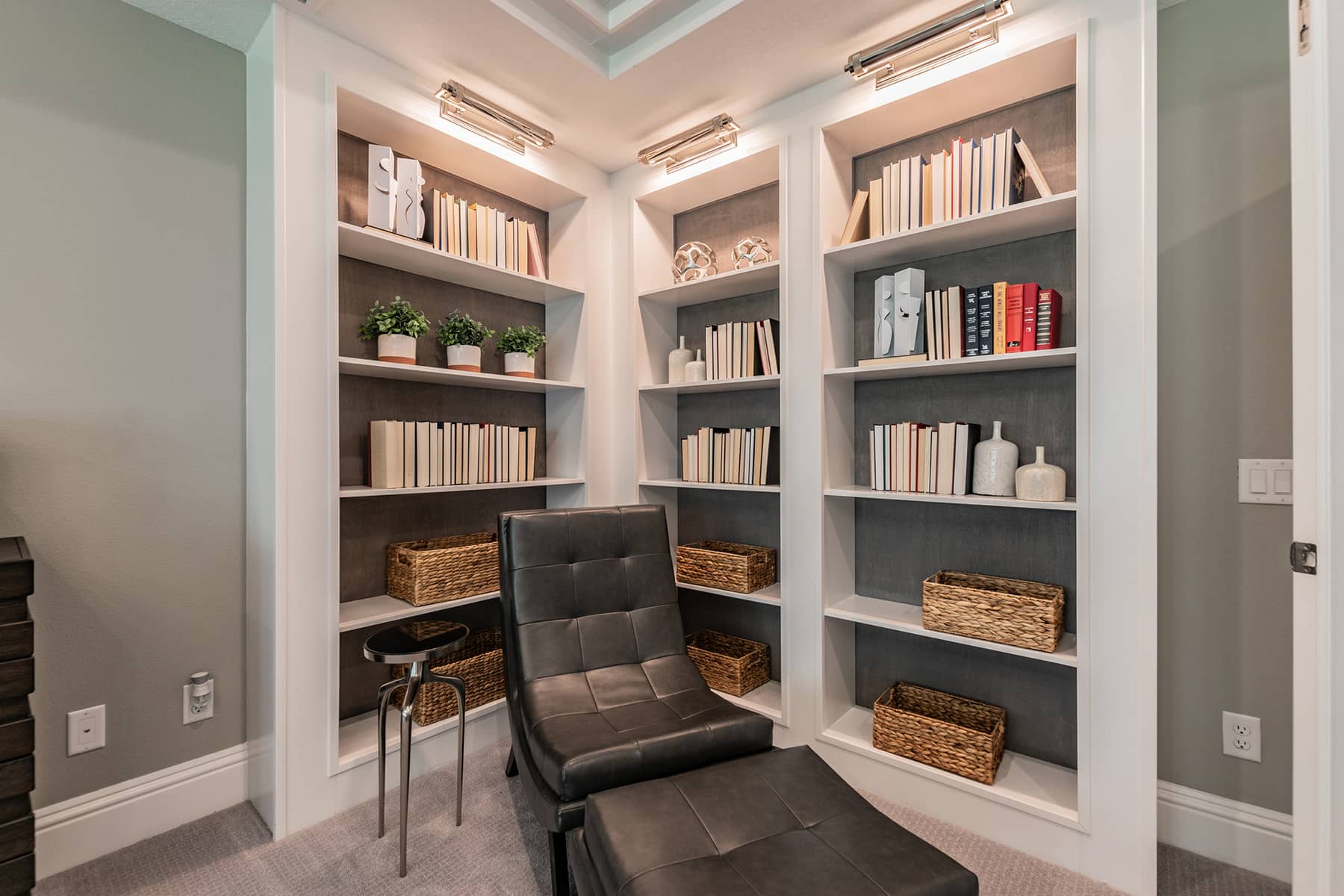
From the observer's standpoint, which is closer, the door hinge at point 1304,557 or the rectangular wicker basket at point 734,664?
the door hinge at point 1304,557

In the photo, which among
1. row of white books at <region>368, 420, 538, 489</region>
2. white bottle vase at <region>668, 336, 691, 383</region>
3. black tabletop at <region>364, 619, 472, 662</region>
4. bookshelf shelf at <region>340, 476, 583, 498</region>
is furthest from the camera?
white bottle vase at <region>668, 336, 691, 383</region>

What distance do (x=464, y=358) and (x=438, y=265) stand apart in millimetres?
361

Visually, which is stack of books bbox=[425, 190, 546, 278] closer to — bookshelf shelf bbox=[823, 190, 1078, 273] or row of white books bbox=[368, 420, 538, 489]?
row of white books bbox=[368, 420, 538, 489]

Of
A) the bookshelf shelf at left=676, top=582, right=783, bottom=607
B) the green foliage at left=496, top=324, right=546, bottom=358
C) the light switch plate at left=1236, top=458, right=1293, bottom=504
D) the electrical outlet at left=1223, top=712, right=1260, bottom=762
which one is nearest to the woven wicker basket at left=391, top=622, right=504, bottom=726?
the bookshelf shelf at left=676, top=582, right=783, bottom=607

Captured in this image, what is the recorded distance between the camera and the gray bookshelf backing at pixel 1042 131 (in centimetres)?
191

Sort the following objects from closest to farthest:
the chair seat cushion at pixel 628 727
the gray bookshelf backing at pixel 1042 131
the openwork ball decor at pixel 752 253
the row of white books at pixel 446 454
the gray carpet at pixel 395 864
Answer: the chair seat cushion at pixel 628 727, the gray carpet at pixel 395 864, the gray bookshelf backing at pixel 1042 131, the row of white books at pixel 446 454, the openwork ball decor at pixel 752 253

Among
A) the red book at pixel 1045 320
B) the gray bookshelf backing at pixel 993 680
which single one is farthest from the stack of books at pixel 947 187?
the gray bookshelf backing at pixel 993 680

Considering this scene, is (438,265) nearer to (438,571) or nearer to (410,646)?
(438,571)

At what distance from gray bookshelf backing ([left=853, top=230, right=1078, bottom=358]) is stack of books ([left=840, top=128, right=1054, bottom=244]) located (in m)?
0.17

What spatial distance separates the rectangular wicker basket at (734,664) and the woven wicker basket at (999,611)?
0.78 metres

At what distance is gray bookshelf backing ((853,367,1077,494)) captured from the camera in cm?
192

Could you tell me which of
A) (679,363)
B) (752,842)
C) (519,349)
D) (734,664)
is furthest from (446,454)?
(752,842)

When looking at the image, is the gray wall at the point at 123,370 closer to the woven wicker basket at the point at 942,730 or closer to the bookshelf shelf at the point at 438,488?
the bookshelf shelf at the point at 438,488

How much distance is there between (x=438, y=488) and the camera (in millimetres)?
2199
